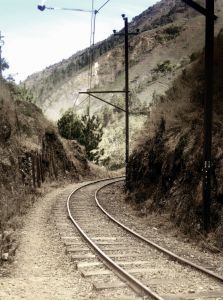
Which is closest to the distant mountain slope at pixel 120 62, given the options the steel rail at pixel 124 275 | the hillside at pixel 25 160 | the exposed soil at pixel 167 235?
the hillside at pixel 25 160

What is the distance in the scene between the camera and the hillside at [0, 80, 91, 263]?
17645 mm

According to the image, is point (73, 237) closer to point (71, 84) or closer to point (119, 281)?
point (119, 281)

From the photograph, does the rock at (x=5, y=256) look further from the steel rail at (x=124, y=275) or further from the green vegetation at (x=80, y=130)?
the green vegetation at (x=80, y=130)

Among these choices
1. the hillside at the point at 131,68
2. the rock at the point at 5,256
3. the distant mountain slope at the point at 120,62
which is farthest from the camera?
the distant mountain slope at the point at 120,62

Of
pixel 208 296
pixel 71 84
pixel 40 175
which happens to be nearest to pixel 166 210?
pixel 208 296

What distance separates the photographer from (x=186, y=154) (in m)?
15.7

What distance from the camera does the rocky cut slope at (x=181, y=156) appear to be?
45.8 feet

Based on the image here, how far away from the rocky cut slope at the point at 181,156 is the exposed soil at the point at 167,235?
12.2 inches

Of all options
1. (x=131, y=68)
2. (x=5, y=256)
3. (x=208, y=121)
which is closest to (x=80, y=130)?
(x=208, y=121)

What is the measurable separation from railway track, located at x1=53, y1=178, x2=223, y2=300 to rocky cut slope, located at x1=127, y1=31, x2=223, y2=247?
1905 mm

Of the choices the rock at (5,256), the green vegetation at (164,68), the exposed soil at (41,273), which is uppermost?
the green vegetation at (164,68)

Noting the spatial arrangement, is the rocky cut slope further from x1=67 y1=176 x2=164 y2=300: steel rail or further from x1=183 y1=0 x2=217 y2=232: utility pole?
x1=67 y1=176 x2=164 y2=300: steel rail

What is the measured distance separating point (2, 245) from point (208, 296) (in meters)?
5.19

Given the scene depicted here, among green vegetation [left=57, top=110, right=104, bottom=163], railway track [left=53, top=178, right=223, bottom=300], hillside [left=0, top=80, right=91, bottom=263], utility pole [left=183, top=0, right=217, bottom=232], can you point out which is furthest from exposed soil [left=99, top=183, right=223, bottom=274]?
green vegetation [left=57, top=110, right=104, bottom=163]
